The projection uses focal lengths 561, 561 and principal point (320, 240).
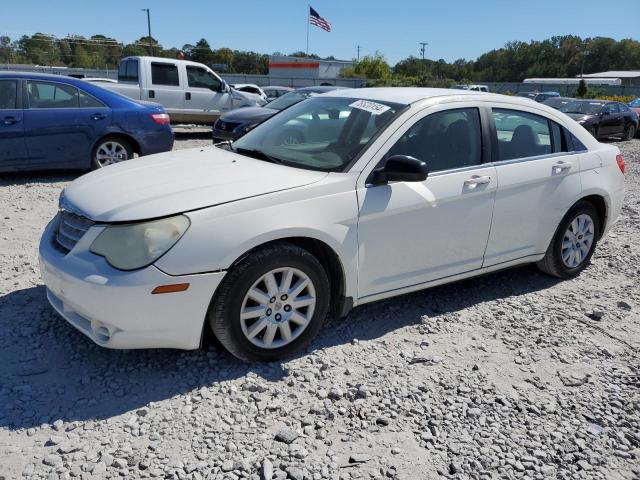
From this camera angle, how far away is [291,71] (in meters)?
62.0

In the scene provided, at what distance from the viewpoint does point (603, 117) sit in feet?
58.8

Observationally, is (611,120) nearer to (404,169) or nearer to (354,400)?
(404,169)

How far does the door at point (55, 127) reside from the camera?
767 cm

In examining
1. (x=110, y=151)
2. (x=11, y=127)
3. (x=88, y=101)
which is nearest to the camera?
(x=11, y=127)

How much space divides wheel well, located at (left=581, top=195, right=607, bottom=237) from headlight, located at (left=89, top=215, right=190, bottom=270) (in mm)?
3591

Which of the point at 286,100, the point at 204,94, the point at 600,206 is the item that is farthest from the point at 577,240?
the point at 204,94

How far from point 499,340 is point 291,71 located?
61.5 m

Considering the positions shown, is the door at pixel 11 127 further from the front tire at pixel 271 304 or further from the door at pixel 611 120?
the door at pixel 611 120

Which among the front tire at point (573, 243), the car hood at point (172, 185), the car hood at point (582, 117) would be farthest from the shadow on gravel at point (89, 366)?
the car hood at point (582, 117)

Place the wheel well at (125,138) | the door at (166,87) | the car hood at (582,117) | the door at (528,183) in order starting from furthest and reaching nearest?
the car hood at (582,117) → the door at (166,87) → the wheel well at (125,138) → the door at (528,183)

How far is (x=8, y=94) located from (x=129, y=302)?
20.4 feet

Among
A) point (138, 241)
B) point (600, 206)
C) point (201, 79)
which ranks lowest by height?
point (600, 206)

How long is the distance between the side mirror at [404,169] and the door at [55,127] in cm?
600

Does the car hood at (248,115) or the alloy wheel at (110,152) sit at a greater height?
the car hood at (248,115)
